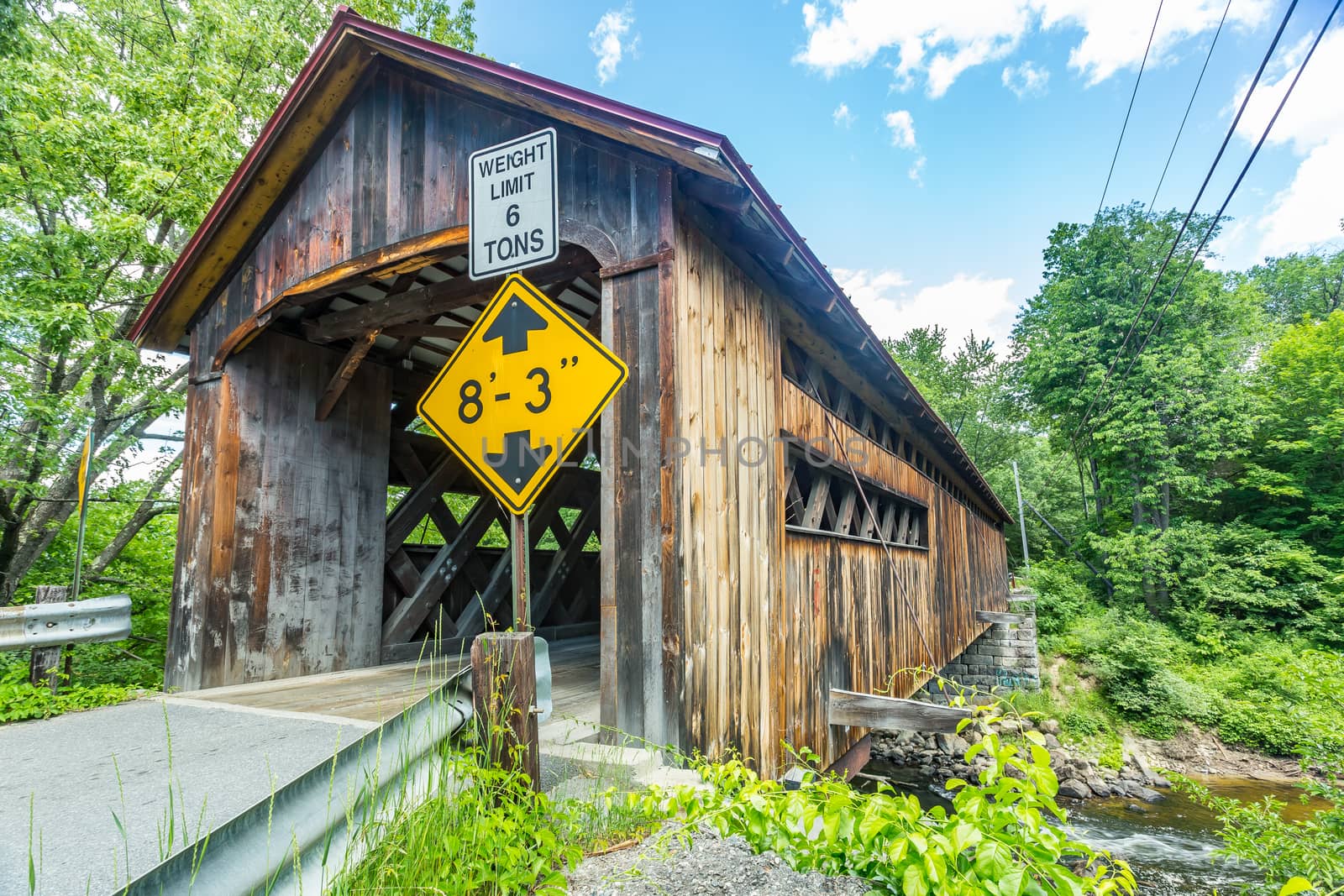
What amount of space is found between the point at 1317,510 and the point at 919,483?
59.8ft

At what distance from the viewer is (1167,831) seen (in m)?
10.3

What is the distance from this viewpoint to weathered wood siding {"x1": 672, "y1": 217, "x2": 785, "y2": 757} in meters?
3.68

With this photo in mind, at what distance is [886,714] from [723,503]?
8.05 ft

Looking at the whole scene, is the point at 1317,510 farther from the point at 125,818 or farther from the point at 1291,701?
the point at 125,818

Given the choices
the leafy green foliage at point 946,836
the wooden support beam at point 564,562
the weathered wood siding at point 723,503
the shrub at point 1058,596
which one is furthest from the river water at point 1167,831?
the shrub at point 1058,596

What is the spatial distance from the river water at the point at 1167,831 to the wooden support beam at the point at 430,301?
7.15 m

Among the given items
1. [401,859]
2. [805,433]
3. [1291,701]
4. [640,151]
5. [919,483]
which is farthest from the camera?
[1291,701]

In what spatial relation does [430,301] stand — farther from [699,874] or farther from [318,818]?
[699,874]

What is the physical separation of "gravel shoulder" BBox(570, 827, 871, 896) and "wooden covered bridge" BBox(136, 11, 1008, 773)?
0.96 meters

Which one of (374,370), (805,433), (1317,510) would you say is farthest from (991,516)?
(374,370)

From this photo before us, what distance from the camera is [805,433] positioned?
584cm

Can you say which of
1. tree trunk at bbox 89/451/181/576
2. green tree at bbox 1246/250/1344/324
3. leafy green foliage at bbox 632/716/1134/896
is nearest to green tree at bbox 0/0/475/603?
tree trunk at bbox 89/451/181/576

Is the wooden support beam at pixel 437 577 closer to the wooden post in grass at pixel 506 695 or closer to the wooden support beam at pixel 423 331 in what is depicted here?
the wooden support beam at pixel 423 331

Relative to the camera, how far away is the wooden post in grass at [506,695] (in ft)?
7.73
